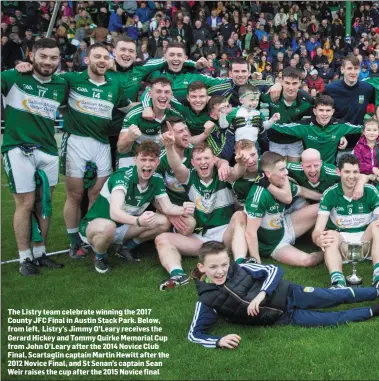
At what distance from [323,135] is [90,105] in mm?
2695

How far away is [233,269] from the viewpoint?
4.32 meters

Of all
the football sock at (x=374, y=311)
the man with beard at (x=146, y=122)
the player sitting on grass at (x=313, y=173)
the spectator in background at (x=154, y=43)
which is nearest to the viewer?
the football sock at (x=374, y=311)

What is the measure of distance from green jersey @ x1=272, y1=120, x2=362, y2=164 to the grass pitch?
1120 millimetres

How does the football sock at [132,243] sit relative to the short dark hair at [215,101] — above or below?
below

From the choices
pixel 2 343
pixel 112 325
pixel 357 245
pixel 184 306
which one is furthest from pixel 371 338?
pixel 2 343

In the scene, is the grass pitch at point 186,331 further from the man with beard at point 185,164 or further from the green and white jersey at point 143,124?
the green and white jersey at point 143,124

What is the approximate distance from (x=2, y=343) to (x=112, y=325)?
841 millimetres

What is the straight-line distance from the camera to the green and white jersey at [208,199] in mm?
5961

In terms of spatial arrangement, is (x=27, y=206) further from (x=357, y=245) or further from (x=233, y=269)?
(x=357, y=245)

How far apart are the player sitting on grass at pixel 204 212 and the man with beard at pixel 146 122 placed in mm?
645

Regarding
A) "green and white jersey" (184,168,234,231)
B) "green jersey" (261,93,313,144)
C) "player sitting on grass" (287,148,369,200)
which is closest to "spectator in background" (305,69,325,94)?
"green jersey" (261,93,313,144)

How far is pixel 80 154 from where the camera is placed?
245 inches

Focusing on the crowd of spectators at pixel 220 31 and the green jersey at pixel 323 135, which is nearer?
the green jersey at pixel 323 135

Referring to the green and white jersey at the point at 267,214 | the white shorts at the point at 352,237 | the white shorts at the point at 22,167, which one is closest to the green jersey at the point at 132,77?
the white shorts at the point at 22,167
